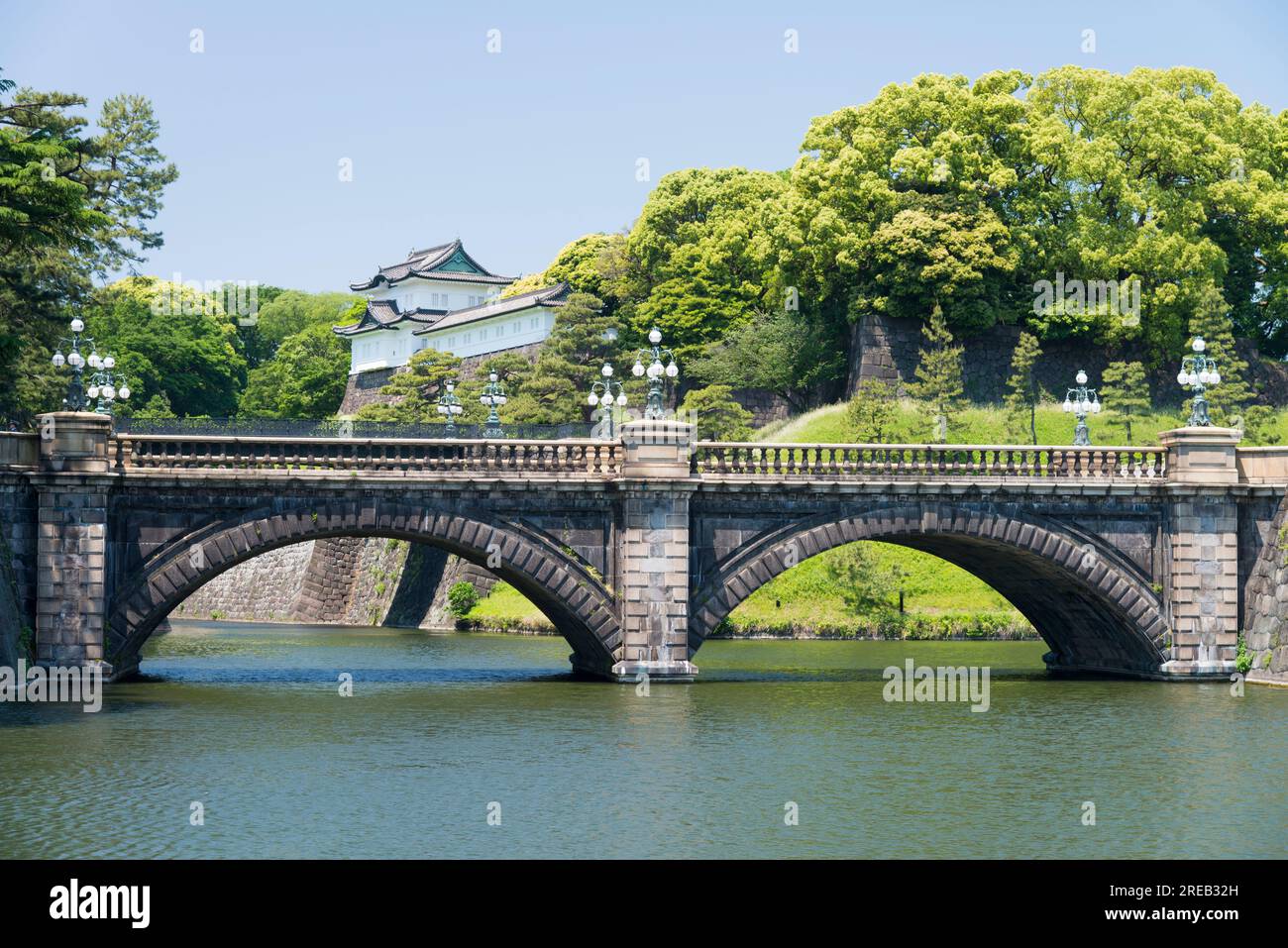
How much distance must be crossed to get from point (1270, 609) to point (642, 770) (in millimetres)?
22194

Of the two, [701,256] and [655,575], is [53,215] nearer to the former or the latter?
[655,575]

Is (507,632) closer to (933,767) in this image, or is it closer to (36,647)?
(36,647)

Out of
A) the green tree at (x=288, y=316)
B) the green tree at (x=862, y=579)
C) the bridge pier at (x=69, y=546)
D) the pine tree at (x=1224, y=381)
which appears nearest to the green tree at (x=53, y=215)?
the bridge pier at (x=69, y=546)

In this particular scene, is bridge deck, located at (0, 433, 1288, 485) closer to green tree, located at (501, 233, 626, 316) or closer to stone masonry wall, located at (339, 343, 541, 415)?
green tree, located at (501, 233, 626, 316)

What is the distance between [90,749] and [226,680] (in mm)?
15396

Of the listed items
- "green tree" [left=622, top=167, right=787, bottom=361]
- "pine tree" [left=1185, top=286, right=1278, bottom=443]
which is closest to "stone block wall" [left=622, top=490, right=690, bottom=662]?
"pine tree" [left=1185, top=286, right=1278, bottom=443]

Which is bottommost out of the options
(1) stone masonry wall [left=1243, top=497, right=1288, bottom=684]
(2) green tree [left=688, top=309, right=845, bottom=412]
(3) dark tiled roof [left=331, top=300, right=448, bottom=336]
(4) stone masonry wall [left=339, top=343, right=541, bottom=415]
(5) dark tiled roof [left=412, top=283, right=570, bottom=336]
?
(1) stone masonry wall [left=1243, top=497, right=1288, bottom=684]

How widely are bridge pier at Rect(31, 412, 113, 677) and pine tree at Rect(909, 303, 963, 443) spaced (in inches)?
1618

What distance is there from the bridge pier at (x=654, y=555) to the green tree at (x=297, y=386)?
79484 mm

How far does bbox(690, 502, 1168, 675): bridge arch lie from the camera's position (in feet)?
146

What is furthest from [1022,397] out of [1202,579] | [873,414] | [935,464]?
[935,464]

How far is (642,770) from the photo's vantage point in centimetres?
3164

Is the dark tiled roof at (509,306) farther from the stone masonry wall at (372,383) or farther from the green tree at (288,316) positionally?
the green tree at (288,316)

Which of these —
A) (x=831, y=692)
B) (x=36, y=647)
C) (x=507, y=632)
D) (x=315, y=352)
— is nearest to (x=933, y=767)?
(x=831, y=692)
